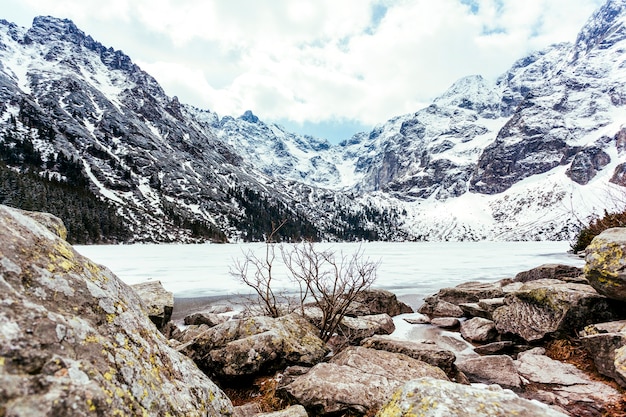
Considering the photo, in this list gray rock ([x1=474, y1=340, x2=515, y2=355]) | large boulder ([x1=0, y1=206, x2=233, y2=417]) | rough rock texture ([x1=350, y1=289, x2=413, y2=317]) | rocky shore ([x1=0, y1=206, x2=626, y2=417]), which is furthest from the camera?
rough rock texture ([x1=350, y1=289, x2=413, y2=317])

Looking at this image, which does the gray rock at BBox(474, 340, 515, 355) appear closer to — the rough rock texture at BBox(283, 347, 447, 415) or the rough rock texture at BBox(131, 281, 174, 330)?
the rough rock texture at BBox(283, 347, 447, 415)

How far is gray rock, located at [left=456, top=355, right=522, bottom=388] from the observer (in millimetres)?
7812

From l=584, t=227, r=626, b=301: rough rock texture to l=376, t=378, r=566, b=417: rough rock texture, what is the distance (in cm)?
718

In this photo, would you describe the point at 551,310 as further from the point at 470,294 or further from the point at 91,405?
the point at 91,405

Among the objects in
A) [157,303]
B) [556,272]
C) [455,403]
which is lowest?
[556,272]

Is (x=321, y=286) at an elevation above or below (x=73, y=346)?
below

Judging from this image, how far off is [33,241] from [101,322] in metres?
0.92

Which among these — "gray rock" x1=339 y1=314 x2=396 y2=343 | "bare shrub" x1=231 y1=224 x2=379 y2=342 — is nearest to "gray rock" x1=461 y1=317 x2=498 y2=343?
"gray rock" x1=339 y1=314 x2=396 y2=343

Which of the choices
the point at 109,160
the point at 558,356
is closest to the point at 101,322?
the point at 558,356

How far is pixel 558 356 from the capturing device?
9242 millimetres

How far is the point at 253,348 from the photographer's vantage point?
8008mm

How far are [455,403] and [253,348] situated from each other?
18.1 feet

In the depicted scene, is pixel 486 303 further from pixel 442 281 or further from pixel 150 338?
pixel 442 281

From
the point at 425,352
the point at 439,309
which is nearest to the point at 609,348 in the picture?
the point at 425,352
